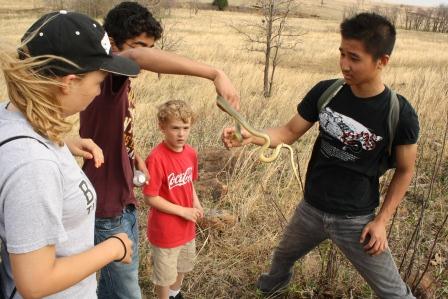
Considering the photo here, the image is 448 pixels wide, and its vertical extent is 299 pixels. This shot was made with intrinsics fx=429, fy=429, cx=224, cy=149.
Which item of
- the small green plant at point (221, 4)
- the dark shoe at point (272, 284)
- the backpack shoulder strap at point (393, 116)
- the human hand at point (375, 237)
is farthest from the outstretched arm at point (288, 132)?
the small green plant at point (221, 4)

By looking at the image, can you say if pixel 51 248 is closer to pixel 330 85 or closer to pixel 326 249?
pixel 330 85

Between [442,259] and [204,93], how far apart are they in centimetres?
581

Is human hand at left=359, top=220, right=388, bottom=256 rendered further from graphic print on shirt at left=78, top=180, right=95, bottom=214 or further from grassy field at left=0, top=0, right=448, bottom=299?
graphic print on shirt at left=78, top=180, right=95, bottom=214

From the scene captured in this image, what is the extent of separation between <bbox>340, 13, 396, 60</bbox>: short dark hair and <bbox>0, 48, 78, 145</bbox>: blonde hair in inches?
63.6

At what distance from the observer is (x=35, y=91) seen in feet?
4.11

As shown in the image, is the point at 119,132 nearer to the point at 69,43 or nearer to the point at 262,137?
the point at 69,43

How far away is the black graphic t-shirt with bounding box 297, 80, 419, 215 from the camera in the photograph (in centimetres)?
229

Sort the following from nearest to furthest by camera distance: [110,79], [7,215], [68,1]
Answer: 1. [7,215]
2. [110,79]
3. [68,1]

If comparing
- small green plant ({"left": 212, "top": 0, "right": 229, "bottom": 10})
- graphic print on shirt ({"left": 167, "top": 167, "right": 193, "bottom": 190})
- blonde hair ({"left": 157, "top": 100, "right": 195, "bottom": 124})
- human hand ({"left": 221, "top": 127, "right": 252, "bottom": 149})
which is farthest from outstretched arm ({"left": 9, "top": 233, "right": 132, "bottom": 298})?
small green plant ({"left": 212, "top": 0, "right": 229, "bottom": 10})

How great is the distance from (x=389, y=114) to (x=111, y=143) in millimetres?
1431

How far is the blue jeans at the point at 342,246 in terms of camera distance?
2371mm

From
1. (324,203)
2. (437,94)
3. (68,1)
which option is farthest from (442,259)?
(68,1)

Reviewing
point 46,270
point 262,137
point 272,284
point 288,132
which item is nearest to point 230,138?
point 262,137

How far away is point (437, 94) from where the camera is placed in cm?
664
